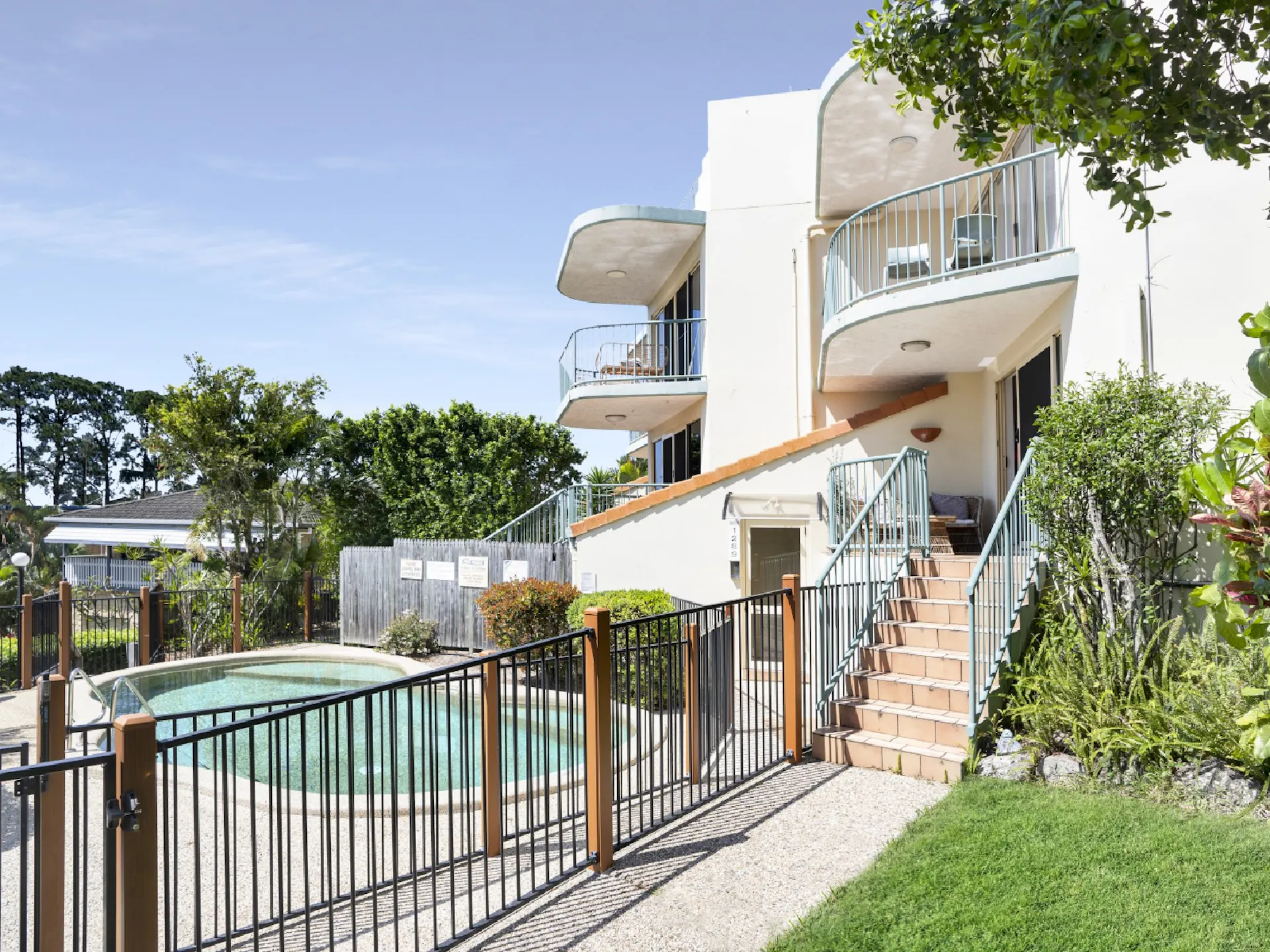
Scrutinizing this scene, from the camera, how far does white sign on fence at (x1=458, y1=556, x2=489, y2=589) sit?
15594 millimetres

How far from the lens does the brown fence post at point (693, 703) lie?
6410 mm

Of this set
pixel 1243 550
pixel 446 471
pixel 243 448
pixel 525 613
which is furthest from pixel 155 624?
pixel 1243 550

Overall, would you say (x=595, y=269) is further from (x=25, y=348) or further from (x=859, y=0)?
(x=25, y=348)

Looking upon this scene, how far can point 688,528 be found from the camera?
13172 mm

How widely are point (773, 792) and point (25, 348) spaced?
89.9 meters

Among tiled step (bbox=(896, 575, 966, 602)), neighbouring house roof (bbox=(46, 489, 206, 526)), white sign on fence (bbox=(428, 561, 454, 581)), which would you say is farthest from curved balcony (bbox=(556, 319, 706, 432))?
neighbouring house roof (bbox=(46, 489, 206, 526))

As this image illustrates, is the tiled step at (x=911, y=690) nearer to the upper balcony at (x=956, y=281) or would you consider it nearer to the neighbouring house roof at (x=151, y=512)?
the upper balcony at (x=956, y=281)

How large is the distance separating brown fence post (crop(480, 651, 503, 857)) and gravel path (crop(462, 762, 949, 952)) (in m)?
0.64

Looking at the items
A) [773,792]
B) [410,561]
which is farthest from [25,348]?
[773,792]

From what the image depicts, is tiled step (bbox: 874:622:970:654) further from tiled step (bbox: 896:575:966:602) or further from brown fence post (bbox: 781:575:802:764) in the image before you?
brown fence post (bbox: 781:575:802:764)

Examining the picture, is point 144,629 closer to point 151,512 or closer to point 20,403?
point 151,512

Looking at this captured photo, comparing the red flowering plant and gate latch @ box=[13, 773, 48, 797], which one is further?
the red flowering plant

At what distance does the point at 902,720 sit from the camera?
23.8 feet

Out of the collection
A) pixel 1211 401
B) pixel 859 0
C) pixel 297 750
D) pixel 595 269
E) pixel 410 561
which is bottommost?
pixel 297 750
